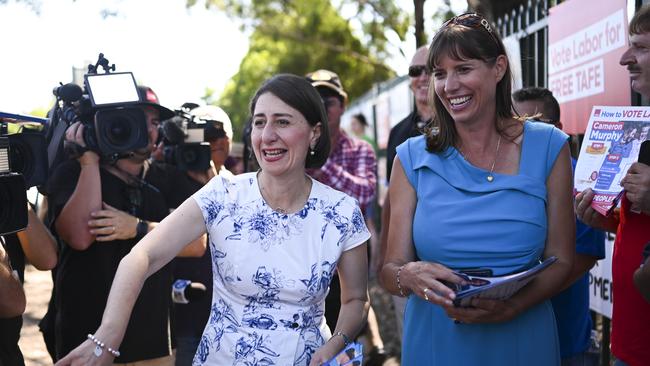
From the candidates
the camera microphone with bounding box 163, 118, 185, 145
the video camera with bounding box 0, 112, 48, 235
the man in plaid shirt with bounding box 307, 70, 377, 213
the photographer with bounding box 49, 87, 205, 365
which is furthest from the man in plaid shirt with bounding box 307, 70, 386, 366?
the video camera with bounding box 0, 112, 48, 235

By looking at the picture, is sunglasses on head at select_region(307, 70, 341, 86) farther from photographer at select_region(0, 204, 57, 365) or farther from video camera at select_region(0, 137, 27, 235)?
video camera at select_region(0, 137, 27, 235)

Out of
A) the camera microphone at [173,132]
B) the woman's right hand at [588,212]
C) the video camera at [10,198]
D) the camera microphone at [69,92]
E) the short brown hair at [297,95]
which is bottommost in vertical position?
the woman's right hand at [588,212]

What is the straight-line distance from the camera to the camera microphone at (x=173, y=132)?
473cm

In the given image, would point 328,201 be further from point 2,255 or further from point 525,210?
point 2,255

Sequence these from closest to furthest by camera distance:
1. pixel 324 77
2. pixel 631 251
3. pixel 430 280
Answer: pixel 430 280 < pixel 631 251 < pixel 324 77

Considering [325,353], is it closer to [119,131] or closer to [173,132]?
[119,131]

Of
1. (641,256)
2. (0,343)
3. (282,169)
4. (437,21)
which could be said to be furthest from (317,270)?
(437,21)

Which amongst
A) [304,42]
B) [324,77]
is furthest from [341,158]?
[304,42]

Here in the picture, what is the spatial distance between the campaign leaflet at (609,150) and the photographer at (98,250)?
202 cm

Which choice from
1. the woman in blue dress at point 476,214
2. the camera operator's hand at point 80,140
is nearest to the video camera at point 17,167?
the camera operator's hand at point 80,140

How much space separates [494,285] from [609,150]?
90cm

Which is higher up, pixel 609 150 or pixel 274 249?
pixel 609 150

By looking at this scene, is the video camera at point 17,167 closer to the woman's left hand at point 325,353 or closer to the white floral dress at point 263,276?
the white floral dress at point 263,276

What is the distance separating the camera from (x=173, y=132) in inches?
186
